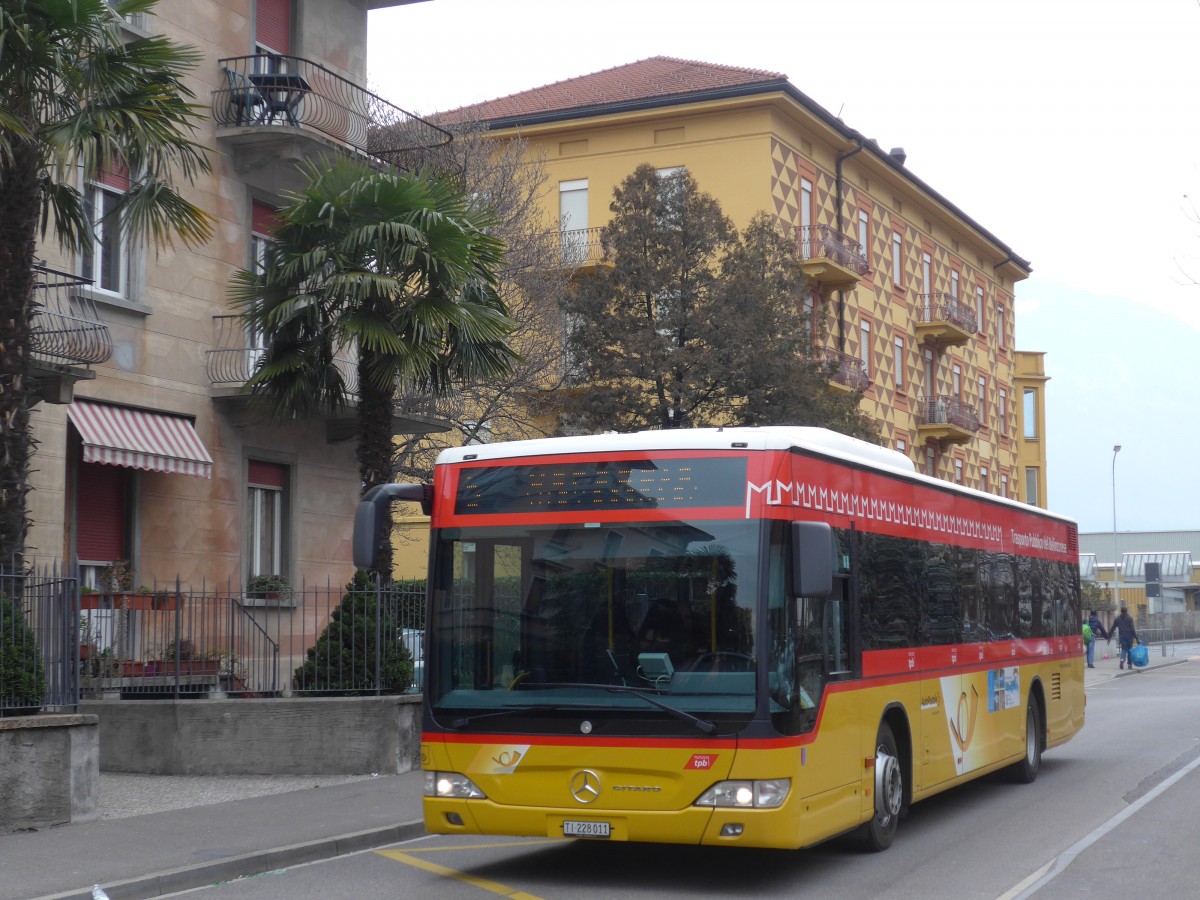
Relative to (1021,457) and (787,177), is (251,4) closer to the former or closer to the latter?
(787,177)

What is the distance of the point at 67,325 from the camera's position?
1769 cm

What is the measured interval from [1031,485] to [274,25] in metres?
48.4

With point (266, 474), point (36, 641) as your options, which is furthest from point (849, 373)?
point (36, 641)

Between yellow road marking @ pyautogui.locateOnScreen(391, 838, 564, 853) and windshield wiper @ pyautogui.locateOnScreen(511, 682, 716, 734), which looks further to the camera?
yellow road marking @ pyautogui.locateOnScreen(391, 838, 564, 853)

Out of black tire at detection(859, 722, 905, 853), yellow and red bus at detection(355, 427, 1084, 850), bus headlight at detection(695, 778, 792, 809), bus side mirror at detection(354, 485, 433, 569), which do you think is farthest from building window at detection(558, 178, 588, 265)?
bus headlight at detection(695, 778, 792, 809)

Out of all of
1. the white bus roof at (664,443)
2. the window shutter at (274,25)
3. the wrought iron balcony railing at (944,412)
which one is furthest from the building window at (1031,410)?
the white bus roof at (664,443)

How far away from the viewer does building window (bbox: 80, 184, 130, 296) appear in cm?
1895

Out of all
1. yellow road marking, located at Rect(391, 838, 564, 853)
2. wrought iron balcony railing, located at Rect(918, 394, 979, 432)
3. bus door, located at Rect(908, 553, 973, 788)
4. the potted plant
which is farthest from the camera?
wrought iron balcony railing, located at Rect(918, 394, 979, 432)

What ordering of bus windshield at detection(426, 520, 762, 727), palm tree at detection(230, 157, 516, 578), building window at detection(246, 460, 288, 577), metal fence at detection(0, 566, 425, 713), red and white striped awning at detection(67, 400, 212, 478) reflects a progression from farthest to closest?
building window at detection(246, 460, 288, 577) < red and white striped awning at detection(67, 400, 212, 478) < palm tree at detection(230, 157, 516, 578) < metal fence at detection(0, 566, 425, 713) < bus windshield at detection(426, 520, 762, 727)

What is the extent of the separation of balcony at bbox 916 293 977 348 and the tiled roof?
1290 centimetres

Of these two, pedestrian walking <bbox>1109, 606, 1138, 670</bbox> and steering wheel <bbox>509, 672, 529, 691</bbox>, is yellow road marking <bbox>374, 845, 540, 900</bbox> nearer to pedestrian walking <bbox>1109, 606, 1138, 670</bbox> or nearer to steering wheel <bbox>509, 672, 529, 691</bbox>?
steering wheel <bbox>509, 672, 529, 691</bbox>

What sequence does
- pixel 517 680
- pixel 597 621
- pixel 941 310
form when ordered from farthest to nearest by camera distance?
pixel 941 310
pixel 517 680
pixel 597 621

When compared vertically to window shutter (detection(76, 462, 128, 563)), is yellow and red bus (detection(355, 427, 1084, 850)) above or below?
below

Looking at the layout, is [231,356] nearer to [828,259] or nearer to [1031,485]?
[828,259]
